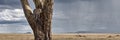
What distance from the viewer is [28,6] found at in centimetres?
2000

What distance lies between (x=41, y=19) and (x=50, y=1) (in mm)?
1063

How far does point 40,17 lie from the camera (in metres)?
20.0

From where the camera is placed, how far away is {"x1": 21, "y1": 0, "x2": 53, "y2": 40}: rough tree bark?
19906 millimetres

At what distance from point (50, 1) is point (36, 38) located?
2.10m

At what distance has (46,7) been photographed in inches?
788

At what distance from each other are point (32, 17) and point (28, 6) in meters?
0.62

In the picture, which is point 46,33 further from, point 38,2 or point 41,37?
point 38,2

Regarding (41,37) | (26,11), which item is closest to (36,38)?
(41,37)

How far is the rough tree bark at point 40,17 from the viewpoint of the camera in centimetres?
1991

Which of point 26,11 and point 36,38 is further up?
point 26,11

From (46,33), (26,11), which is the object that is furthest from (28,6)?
(46,33)

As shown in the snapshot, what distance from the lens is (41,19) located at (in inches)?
789

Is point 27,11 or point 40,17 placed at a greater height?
point 27,11

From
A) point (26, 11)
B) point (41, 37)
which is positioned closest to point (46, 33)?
point (41, 37)
